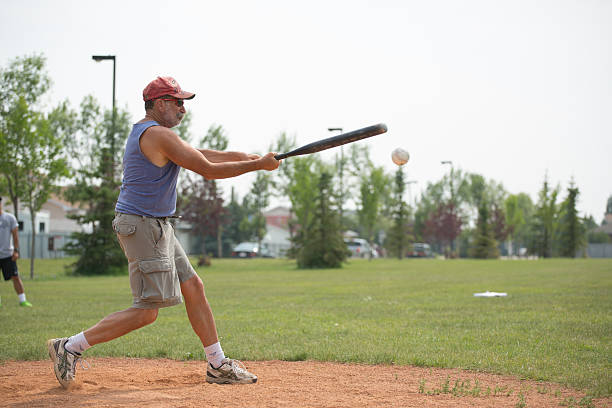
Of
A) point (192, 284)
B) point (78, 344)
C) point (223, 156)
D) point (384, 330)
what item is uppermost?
point (223, 156)

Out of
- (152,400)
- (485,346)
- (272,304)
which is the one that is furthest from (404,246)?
(152,400)

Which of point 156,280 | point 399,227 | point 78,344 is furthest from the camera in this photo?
point 399,227

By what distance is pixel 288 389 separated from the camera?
16.5ft

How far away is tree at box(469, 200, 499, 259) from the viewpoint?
167 ft

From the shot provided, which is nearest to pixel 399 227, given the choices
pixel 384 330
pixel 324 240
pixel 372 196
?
pixel 372 196

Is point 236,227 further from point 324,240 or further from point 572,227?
point 324,240

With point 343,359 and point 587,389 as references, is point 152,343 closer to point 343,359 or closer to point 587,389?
point 343,359

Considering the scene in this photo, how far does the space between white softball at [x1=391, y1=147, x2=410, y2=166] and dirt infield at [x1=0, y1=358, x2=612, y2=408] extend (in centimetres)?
567

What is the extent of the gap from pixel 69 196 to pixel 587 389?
2092 inches

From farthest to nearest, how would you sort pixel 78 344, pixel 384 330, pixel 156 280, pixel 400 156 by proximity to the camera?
pixel 400 156 < pixel 384 330 < pixel 78 344 < pixel 156 280

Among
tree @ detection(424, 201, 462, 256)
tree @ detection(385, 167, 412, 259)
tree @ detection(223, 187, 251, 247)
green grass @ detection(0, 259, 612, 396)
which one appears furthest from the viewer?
tree @ detection(223, 187, 251, 247)

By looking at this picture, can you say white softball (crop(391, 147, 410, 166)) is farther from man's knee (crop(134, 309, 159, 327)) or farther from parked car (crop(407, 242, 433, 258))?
parked car (crop(407, 242, 433, 258))

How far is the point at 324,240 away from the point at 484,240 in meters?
22.3

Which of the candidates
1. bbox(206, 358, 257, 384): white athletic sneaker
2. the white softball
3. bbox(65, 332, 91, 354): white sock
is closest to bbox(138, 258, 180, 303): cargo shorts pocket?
bbox(65, 332, 91, 354): white sock
